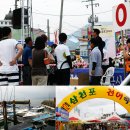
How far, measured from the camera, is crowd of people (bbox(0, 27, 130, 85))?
246 inches

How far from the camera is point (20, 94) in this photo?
12.9 ft

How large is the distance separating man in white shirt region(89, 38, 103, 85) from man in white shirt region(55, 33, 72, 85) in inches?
19.6

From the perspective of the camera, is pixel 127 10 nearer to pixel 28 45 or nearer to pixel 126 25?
pixel 126 25

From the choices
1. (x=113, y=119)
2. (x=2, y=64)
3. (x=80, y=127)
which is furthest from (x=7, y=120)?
(x=2, y=64)

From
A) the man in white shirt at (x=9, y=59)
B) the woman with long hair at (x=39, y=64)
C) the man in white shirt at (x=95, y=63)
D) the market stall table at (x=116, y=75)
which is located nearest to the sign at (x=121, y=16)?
the man in white shirt at (x=95, y=63)

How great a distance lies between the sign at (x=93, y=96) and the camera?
12.4 ft

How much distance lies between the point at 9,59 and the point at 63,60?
2017 millimetres

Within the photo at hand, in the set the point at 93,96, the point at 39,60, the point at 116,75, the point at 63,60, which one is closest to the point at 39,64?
the point at 39,60

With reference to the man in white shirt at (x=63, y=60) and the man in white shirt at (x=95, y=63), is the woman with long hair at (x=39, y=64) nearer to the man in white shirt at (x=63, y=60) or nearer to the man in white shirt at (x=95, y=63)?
the man in white shirt at (x=63, y=60)

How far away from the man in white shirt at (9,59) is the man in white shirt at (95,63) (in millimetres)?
2332

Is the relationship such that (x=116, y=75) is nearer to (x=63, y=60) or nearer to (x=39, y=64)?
(x=63, y=60)

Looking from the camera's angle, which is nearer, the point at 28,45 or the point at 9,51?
the point at 9,51

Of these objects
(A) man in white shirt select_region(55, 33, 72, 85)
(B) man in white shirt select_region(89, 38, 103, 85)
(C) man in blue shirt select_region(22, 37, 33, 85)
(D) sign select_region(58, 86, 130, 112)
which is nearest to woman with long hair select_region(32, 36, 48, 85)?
(A) man in white shirt select_region(55, 33, 72, 85)

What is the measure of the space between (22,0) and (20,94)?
33.4 feet
